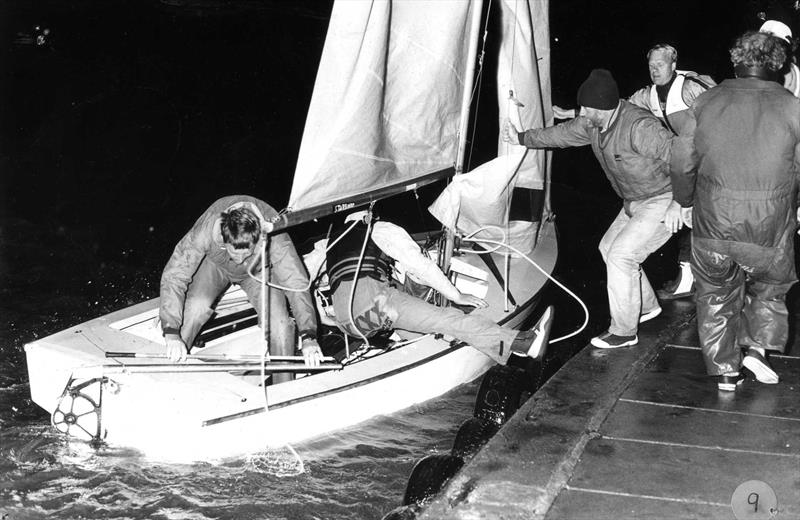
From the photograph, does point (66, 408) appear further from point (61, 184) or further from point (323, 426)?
point (61, 184)

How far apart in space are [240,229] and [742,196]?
2.43 meters

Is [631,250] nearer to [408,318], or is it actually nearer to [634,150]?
[634,150]

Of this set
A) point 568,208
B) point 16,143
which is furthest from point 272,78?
point 568,208

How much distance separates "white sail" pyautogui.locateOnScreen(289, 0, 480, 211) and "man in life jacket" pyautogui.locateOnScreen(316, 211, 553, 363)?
356 mm

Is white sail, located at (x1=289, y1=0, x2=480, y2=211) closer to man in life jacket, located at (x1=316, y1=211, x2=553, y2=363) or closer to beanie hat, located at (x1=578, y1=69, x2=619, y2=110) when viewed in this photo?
man in life jacket, located at (x1=316, y1=211, x2=553, y2=363)

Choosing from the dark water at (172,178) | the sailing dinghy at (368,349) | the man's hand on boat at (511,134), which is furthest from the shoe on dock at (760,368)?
the man's hand on boat at (511,134)

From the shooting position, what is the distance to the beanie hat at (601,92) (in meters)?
4.30

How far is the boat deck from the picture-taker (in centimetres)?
311

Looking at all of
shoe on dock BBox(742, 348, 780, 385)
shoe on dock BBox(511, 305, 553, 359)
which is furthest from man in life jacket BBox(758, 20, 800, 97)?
shoe on dock BBox(511, 305, 553, 359)

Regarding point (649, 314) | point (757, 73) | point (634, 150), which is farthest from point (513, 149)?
point (757, 73)

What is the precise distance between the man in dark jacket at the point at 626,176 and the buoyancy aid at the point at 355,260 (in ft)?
4.21

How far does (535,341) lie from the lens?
4.86 metres

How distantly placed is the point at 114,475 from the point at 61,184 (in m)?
7.39

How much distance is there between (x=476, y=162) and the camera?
12.3m
